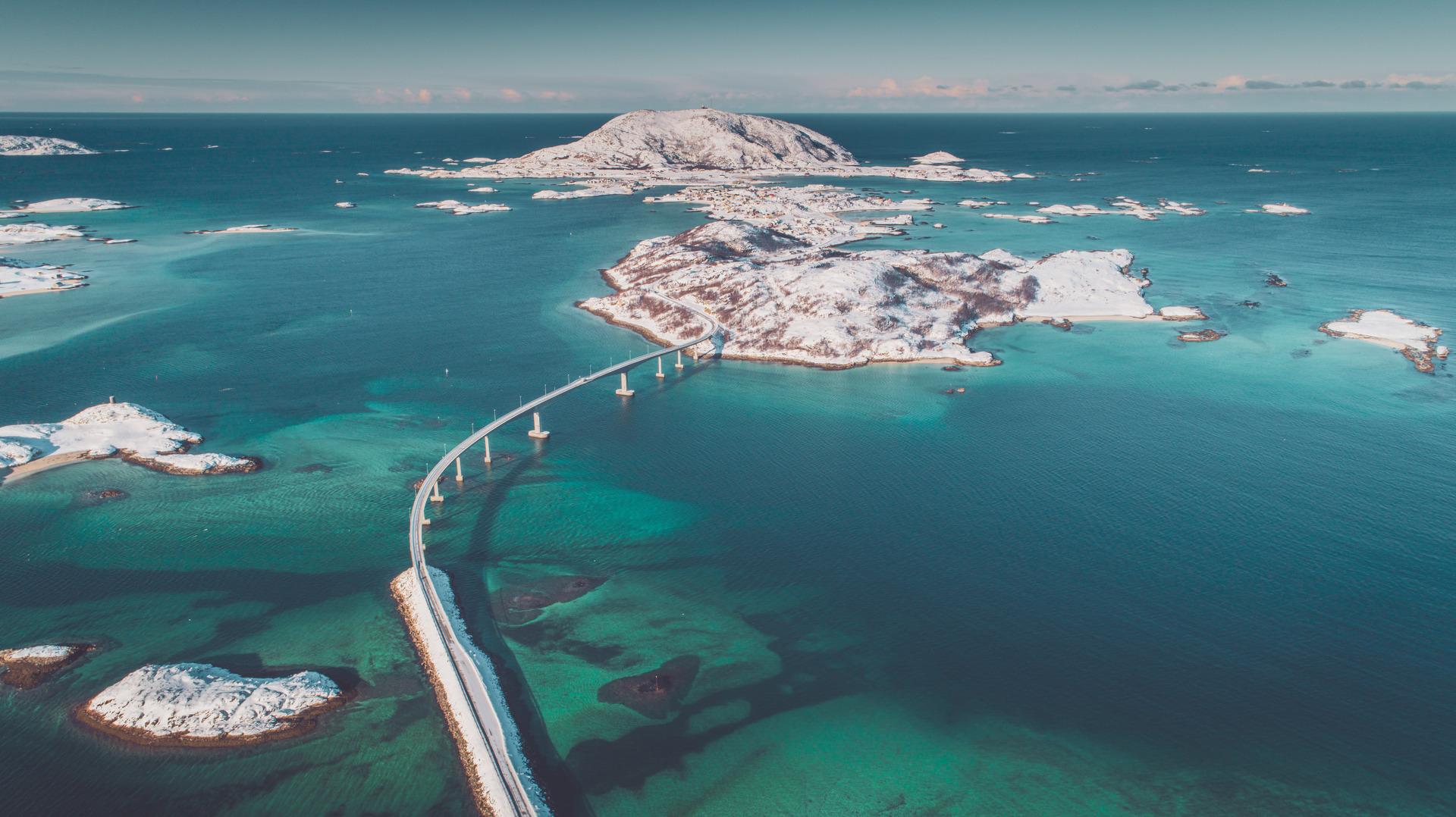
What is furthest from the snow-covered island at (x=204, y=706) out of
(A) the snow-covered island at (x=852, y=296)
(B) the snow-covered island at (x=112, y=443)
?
(A) the snow-covered island at (x=852, y=296)

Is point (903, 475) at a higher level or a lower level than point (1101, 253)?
lower

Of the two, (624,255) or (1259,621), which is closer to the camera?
(1259,621)

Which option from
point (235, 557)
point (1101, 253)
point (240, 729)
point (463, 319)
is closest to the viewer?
point (240, 729)

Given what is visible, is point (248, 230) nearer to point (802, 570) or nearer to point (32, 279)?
Answer: point (32, 279)

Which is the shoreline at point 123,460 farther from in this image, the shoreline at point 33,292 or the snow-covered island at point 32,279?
the snow-covered island at point 32,279

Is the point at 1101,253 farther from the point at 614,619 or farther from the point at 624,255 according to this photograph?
the point at 614,619

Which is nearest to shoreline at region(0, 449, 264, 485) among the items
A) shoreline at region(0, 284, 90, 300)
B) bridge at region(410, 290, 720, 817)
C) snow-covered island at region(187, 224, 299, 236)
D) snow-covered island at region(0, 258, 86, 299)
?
bridge at region(410, 290, 720, 817)

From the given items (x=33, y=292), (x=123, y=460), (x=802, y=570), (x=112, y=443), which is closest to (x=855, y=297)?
(x=802, y=570)

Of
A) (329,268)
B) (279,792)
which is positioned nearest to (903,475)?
(279,792)
